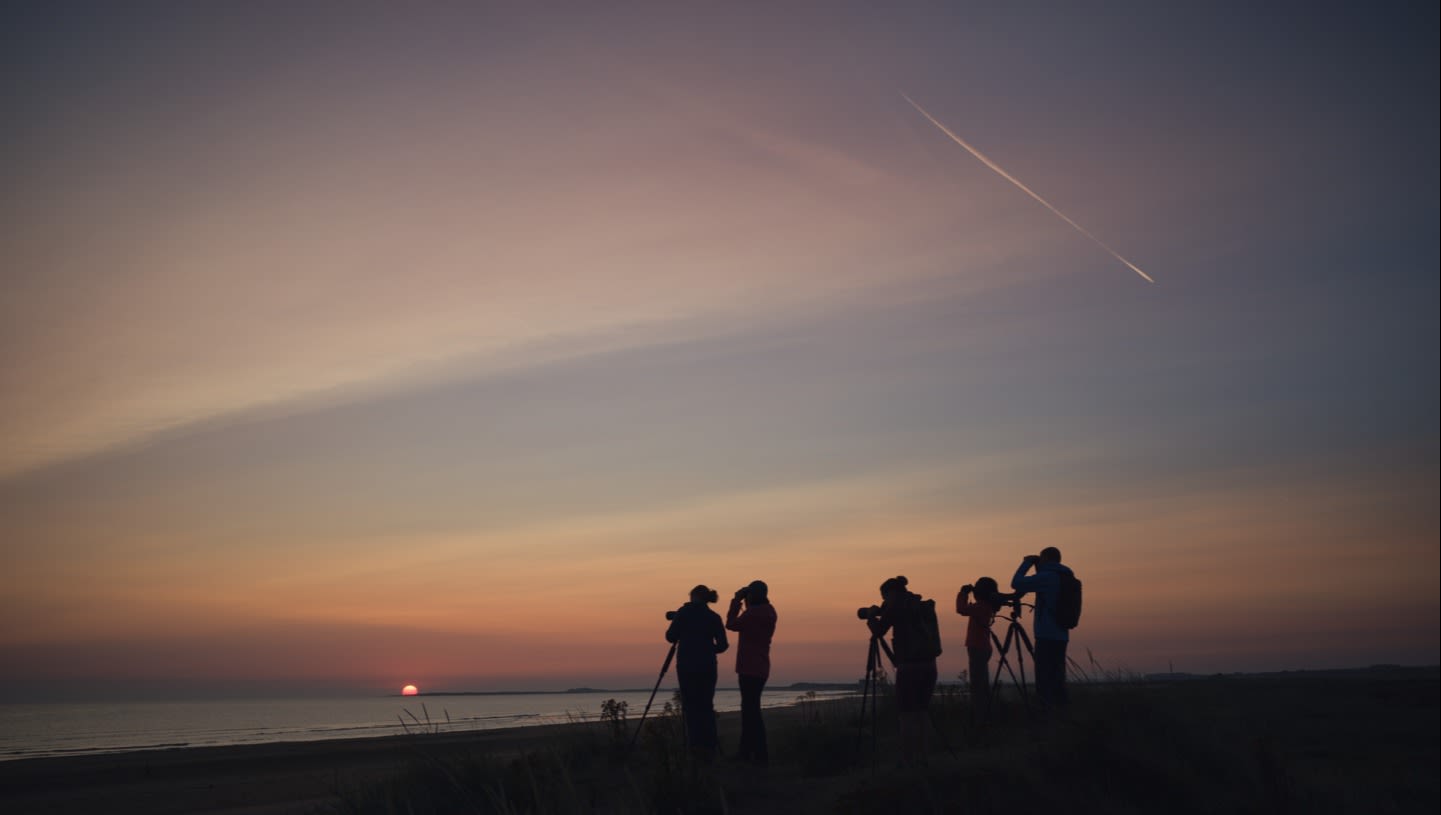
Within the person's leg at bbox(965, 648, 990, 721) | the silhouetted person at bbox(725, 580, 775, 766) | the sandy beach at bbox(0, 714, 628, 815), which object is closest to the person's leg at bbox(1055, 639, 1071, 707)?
the person's leg at bbox(965, 648, 990, 721)

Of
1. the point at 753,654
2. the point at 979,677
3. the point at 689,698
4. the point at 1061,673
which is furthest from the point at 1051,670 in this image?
the point at 689,698

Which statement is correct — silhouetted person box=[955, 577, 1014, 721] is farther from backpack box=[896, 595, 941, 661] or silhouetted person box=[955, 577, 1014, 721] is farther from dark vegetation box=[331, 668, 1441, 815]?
backpack box=[896, 595, 941, 661]

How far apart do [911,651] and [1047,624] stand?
285cm

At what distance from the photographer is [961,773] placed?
308 inches

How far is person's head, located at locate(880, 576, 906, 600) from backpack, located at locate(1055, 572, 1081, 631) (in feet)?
9.15

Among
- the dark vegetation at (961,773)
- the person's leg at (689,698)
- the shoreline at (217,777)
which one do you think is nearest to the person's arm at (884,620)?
the dark vegetation at (961,773)

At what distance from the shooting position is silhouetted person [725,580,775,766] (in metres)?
10.1

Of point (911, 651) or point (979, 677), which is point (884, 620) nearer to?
point (911, 651)

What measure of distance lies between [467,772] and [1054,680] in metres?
7.04

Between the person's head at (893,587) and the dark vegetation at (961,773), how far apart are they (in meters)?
1.48

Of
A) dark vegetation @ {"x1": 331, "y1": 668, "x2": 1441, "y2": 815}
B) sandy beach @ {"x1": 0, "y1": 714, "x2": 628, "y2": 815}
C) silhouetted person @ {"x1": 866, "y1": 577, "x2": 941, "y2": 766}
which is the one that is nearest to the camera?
dark vegetation @ {"x1": 331, "y1": 668, "x2": 1441, "y2": 815}

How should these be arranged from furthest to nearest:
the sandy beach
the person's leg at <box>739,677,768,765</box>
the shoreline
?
1. the sandy beach
2. the shoreline
3. the person's leg at <box>739,677,768,765</box>

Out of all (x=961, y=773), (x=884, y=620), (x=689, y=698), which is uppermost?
(x=884, y=620)

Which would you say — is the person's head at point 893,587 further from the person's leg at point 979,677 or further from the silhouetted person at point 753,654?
the person's leg at point 979,677
